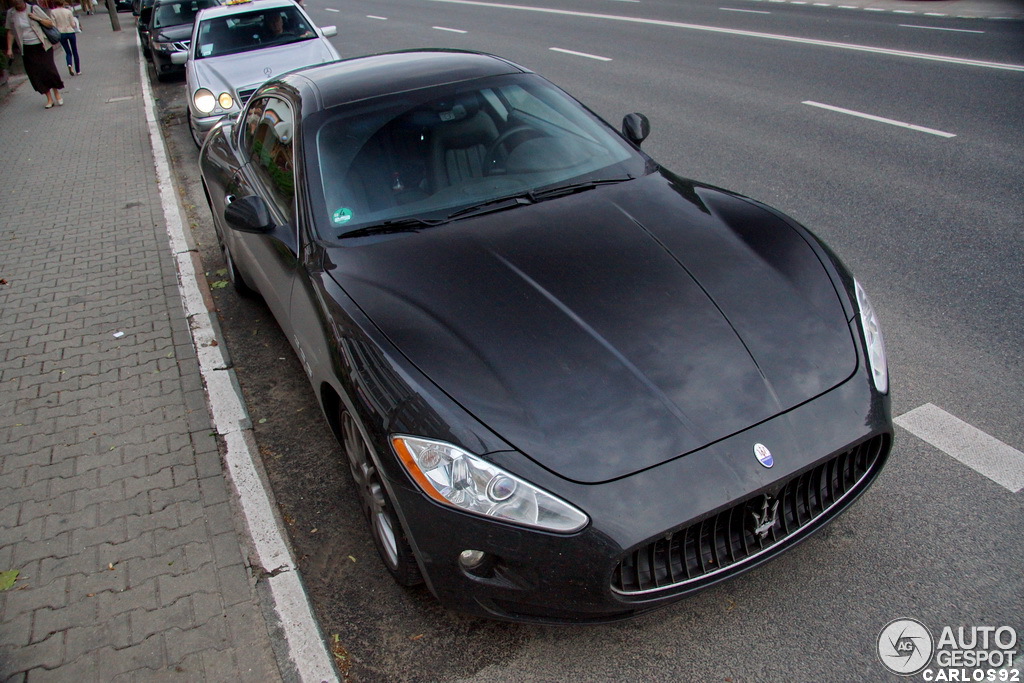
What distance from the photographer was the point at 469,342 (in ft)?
9.41

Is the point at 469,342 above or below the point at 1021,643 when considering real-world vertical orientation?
above

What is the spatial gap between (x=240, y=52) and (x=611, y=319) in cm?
887

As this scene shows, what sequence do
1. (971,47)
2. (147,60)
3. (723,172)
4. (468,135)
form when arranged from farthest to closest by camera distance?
1. (147,60)
2. (971,47)
3. (723,172)
4. (468,135)

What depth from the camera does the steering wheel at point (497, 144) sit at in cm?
391

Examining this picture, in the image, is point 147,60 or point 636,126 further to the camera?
point 147,60

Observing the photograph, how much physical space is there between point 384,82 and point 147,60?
17.4m

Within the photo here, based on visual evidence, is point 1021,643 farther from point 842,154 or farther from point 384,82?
point 842,154

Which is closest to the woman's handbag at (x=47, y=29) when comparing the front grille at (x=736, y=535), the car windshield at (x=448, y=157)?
the car windshield at (x=448, y=157)

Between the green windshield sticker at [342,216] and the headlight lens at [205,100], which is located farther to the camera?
the headlight lens at [205,100]

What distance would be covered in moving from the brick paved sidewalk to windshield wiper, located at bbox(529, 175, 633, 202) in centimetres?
203

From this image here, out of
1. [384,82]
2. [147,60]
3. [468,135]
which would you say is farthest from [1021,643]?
[147,60]

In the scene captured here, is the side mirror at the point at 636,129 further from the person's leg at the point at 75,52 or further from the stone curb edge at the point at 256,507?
the person's leg at the point at 75,52

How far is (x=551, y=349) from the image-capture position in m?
2.81

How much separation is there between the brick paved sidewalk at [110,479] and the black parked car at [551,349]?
76 cm
